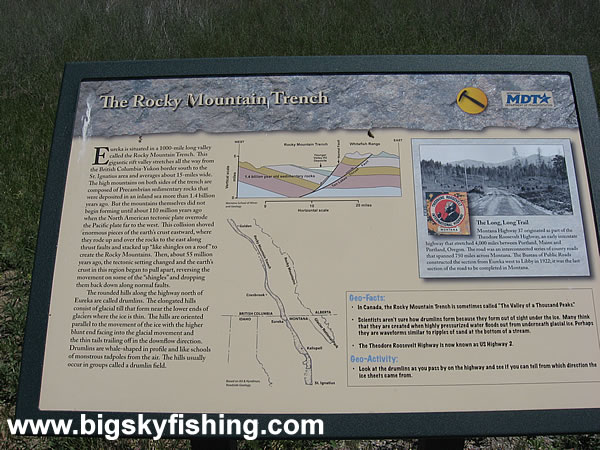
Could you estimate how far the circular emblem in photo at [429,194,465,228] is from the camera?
1.85m

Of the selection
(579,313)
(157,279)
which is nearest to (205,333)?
(157,279)

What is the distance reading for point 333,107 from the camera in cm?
200

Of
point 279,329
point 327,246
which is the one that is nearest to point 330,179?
point 327,246

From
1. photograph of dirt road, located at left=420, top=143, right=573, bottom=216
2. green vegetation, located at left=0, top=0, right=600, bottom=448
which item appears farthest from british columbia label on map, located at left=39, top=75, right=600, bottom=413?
green vegetation, located at left=0, top=0, right=600, bottom=448

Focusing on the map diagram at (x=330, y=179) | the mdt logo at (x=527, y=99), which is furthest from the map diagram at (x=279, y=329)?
the mdt logo at (x=527, y=99)

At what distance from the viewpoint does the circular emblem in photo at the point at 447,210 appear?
1.85 m

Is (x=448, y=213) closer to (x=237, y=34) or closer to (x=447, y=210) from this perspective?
(x=447, y=210)

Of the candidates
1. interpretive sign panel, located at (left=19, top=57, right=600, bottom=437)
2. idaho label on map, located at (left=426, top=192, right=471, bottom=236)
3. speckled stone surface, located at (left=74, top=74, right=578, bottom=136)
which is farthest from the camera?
speckled stone surface, located at (left=74, top=74, right=578, bottom=136)

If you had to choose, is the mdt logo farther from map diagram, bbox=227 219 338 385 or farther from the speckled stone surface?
map diagram, bbox=227 219 338 385

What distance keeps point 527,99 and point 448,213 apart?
61 cm

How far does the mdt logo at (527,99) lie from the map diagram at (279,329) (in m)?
1.09

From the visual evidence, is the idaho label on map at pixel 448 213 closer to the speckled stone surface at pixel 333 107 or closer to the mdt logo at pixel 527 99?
the speckled stone surface at pixel 333 107

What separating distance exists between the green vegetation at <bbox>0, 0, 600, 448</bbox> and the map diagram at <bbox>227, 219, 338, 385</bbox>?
338 centimetres

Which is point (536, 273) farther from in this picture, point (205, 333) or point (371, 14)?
point (371, 14)
